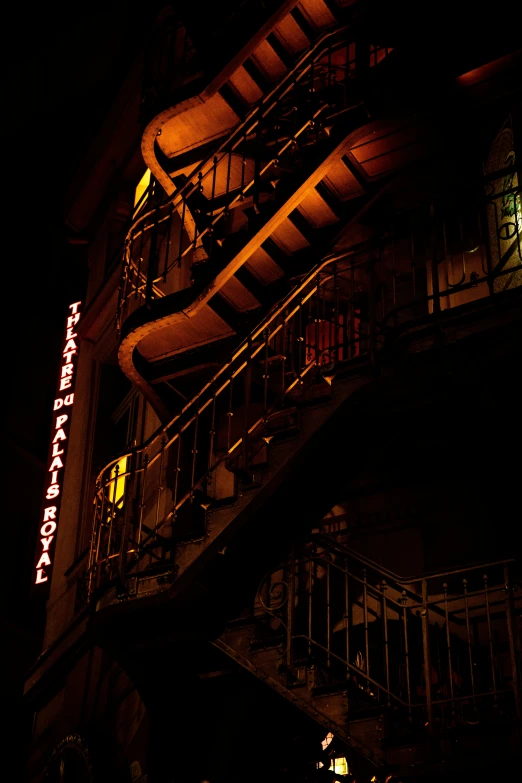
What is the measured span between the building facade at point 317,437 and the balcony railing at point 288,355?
0.06m

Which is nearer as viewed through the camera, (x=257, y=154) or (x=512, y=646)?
(x=512, y=646)

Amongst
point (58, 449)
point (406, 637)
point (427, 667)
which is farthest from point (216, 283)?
point (58, 449)

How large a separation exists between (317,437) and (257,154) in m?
3.60

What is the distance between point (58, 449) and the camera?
16266 mm

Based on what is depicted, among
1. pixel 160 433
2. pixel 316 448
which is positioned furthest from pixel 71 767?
pixel 316 448

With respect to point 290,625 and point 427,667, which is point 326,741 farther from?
point 427,667

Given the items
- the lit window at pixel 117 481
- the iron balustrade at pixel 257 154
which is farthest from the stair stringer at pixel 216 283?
the lit window at pixel 117 481

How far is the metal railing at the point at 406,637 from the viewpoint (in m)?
8.27

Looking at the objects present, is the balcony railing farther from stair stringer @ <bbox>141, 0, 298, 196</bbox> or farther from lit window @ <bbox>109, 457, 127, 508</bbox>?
stair stringer @ <bbox>141, 0, 298, 196</bbox>

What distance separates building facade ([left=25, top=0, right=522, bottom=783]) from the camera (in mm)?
8781

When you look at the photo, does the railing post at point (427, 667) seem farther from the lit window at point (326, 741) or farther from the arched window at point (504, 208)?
the arched window at point (504, 208)

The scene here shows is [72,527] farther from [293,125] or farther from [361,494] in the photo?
[293,125]

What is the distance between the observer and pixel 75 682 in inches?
520

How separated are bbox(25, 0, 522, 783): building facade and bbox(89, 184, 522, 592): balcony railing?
6 cm
